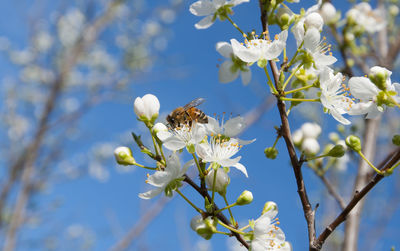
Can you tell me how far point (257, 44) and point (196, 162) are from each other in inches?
18.4

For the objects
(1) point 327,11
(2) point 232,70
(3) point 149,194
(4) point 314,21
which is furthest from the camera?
(1) point 327,11

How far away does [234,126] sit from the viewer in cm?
120

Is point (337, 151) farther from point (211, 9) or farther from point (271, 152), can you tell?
point (211, 9)

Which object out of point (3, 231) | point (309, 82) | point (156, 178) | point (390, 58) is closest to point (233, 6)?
point (309, 82)

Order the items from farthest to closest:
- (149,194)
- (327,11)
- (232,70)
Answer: (327,11), (232,70), (149,194)

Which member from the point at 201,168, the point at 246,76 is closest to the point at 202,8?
the point at 246,76

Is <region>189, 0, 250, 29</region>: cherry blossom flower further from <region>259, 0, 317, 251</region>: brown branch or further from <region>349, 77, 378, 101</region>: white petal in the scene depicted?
<region>349, 77, 378, 101</region>: white petal

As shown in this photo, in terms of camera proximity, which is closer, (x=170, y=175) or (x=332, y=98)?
(x=170, y=175)

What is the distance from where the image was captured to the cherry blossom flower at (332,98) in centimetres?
110

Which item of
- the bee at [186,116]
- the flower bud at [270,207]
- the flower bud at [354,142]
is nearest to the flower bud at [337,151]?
the flower bud at [354,142]

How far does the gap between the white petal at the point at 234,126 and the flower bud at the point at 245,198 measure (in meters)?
0.24

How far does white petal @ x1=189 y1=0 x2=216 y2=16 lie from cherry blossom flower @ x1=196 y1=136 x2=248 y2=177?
0.52m

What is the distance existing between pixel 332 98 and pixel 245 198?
539mm

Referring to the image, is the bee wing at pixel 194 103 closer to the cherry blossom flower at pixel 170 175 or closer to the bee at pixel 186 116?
the bee at pixel 186 116
